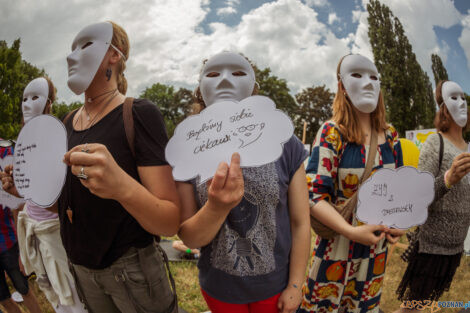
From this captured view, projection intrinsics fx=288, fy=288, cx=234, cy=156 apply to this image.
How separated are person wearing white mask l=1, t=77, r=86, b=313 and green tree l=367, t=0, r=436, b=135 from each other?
1918cm

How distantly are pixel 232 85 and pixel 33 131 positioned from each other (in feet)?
2.69

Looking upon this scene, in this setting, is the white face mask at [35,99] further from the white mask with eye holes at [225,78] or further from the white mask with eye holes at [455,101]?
the white mask with eye holes at [455,101]

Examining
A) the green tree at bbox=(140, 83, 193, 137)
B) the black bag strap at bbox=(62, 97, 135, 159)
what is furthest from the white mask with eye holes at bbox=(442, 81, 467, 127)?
the green tree at bbox=(140, 83, 193, 137)

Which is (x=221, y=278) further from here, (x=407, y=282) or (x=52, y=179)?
(x=407, y=282)

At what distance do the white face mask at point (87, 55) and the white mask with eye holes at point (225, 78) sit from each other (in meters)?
0.43

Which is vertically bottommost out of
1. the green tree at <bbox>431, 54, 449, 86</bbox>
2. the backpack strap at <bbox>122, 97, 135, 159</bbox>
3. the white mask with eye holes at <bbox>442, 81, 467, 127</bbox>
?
the backpack strap at <bbox>122, 97, 135, 159</bbox>

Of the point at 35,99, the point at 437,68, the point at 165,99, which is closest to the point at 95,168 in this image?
the point at 35,99

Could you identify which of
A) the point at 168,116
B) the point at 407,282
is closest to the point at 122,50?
the point at 407,282

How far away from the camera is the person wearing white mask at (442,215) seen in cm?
215

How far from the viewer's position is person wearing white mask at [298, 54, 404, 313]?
5.31 feet

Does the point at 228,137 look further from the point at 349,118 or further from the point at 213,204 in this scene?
the point at 349,118

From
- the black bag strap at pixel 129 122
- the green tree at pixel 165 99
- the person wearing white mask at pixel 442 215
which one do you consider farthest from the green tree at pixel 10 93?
the green tree at pixel 165 99

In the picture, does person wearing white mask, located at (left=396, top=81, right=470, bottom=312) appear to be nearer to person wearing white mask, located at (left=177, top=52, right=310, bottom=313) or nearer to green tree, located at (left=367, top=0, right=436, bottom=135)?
person wearing white mask, located at (left=177, top=52, right=310, bottom=313)

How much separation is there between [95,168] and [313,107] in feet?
101
